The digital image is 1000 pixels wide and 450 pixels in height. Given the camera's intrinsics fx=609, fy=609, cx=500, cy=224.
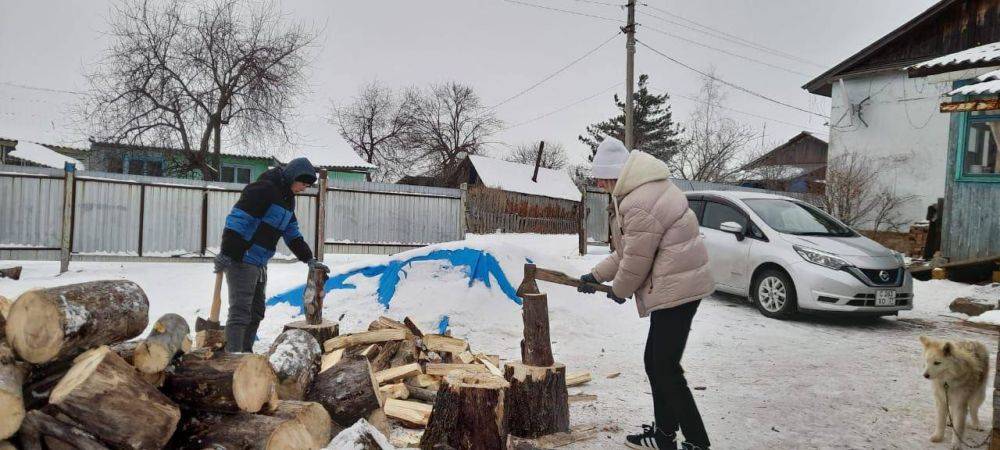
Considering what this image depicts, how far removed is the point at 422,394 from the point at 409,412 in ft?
1.50

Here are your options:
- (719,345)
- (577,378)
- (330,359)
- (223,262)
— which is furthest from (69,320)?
Answer: (719,345)

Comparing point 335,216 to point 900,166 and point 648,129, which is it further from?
point 648,129

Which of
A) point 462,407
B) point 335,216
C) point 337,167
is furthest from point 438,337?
point 337,167

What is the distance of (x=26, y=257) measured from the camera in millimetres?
9875

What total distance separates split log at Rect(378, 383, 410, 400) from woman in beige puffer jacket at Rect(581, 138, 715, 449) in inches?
74.8

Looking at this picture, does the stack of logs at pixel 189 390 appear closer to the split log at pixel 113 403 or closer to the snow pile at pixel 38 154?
the split log at pixel 113 403

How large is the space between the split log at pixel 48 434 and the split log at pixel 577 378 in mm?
3546

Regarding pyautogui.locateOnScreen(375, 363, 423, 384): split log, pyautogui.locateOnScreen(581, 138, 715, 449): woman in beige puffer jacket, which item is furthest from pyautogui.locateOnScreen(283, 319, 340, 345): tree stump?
pyautogui.locateOnScreen(581, 138, 715, 449): woman in beige puffer jacket

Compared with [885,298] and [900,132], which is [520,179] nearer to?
[900,132]

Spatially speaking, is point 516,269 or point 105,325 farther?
point 516,269

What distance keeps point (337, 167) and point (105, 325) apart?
23898 millimetres

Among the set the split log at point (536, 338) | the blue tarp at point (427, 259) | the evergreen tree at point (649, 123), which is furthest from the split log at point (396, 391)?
the evergreen tree at point (649, 123)

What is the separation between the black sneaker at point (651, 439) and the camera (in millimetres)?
3426

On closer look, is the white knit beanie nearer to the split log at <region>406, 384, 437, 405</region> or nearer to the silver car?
the split log at <region>406, 384, 437, 405</region>
